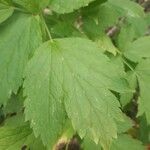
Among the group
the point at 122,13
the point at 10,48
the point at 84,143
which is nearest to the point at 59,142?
the point at 84,143

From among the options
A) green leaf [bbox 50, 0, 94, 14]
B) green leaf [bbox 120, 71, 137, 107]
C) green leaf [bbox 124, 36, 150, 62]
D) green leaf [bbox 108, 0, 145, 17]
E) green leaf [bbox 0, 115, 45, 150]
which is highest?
green leaf [bbox 50, 0, 94, 14]

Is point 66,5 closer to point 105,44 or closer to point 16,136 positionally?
point 105,44

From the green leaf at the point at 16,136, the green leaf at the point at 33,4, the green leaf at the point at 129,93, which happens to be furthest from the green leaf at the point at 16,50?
the green leaf at the point at 129,93

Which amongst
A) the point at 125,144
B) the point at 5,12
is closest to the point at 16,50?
the point at 5,12

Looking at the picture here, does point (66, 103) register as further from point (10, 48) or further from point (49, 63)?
point (10, 48)

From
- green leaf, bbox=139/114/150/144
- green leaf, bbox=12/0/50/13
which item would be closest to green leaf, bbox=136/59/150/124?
green leaf, bbox=139/114/150/144

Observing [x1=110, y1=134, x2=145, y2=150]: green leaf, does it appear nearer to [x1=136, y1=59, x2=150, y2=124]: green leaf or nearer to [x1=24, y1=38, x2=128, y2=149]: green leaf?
[x1=136, y1=59, x2=150, y2=124]: green leaf
